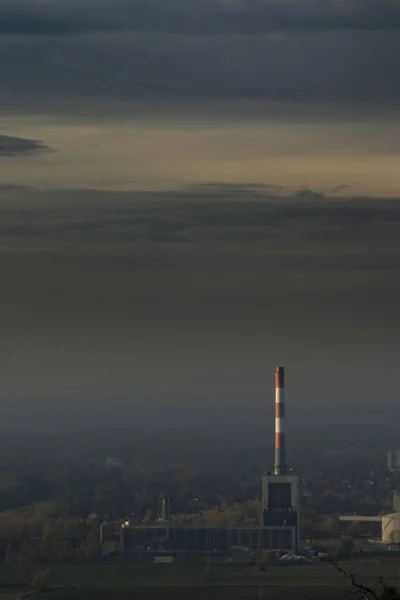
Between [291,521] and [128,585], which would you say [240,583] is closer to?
[128,585]

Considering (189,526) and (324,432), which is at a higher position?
(324,432)

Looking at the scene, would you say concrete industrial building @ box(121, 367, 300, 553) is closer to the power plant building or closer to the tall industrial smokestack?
the power plant building

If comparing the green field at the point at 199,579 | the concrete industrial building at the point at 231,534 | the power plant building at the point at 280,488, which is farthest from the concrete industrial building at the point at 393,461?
the green field at the point at 199,579

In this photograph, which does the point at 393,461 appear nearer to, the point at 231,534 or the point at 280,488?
the point at 280,488

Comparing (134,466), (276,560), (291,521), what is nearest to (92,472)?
(134,466)

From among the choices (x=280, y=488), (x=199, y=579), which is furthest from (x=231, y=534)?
(x=199, y=579)

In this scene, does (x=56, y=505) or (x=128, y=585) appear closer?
(x=128, y=585)

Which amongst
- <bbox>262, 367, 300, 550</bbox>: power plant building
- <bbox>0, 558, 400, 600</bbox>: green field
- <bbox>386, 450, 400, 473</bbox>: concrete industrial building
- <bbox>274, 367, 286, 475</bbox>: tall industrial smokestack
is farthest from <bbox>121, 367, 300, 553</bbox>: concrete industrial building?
<bbox>386, 450, 400, 473</bbox>: concrete industrial building
